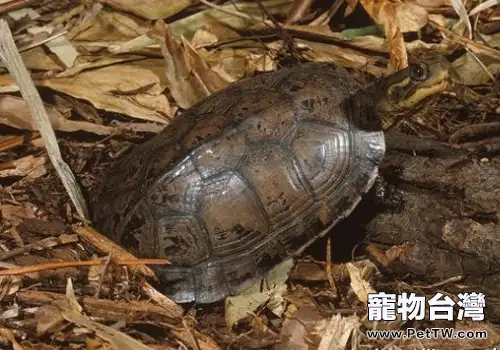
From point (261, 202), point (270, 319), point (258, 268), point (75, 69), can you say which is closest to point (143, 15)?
point (75, 69)

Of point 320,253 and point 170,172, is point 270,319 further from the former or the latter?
point 170,172

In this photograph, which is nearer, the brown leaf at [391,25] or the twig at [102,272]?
the twig at [102,272]

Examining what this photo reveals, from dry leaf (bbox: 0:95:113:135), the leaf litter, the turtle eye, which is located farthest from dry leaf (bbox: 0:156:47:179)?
the turtle eye

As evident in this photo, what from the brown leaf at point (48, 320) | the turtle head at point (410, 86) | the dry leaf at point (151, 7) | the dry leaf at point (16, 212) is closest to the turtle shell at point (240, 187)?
the turtle head at point (410, 86)

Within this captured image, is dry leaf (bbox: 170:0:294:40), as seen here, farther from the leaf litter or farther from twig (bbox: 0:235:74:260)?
twig (bbox: 0:235:74:260)

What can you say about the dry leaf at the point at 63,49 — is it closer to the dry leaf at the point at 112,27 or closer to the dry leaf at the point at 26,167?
the dry leaf at the point at 112,27

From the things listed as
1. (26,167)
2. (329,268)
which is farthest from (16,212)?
(329,268)
